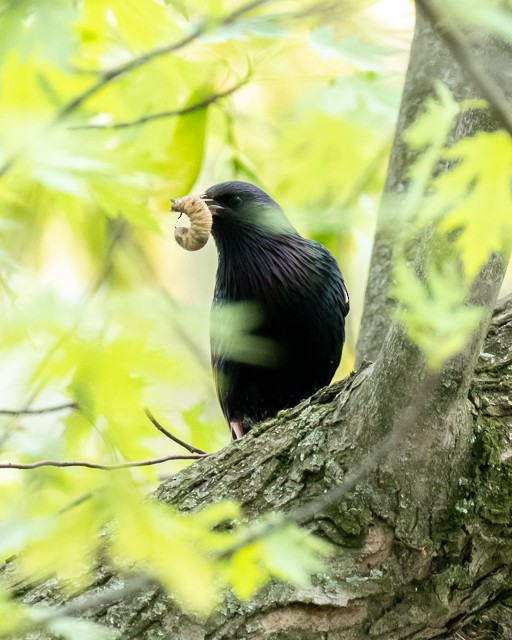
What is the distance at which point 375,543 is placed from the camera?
1.78m

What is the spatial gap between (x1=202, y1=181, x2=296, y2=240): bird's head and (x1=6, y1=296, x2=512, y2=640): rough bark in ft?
4.83

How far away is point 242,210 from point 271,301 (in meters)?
0.39

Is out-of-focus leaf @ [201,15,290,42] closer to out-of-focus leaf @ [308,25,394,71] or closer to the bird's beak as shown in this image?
out-of-focus leaf @ [308,25,394,71]

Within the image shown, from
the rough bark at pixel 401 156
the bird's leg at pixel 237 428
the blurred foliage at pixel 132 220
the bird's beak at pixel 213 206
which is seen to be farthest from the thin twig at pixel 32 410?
the bird's leg at pixel 237 428

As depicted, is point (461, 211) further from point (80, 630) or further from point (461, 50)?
point (80, 630)

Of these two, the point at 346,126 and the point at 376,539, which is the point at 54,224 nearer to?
the point at 346,126

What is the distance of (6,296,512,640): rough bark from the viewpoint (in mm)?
1709

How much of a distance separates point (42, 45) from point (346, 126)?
2146mm

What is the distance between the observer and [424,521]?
1.80 m

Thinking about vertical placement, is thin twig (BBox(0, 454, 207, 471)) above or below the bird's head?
above

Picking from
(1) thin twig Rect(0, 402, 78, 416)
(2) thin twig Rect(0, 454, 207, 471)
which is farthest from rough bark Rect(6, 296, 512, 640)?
(1) thin twig Rect(0, 402, 78, 416)

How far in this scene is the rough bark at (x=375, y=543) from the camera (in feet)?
5.61

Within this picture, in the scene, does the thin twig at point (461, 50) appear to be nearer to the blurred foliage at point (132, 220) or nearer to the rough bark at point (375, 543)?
the blurred foliage at point (132, 220)

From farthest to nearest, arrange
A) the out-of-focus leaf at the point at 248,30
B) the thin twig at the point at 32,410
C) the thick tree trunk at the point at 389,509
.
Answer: the thick tree trunk at the point at 389,509 < the out-of-focus leaf at the point at 248,30 < the thin twig at the point at 32,410
